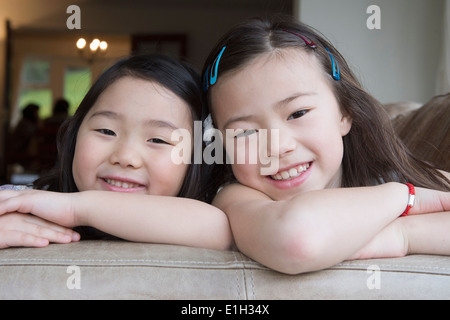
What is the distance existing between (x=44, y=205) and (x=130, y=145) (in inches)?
11.2

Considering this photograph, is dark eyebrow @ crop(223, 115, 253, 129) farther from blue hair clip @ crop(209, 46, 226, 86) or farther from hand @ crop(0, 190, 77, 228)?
hand @ crop(0, 190, 77, 228)

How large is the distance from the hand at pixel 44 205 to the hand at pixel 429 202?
0.71 meters

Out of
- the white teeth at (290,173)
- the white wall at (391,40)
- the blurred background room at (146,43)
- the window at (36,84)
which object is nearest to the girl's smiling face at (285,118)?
the white teeth at (290,173)

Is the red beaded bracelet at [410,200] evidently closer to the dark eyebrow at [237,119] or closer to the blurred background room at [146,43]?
the dark eyebrow at [237,119]

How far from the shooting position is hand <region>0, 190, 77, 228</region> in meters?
0.93

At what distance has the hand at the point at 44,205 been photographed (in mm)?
933

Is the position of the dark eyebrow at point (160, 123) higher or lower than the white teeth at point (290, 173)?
higher

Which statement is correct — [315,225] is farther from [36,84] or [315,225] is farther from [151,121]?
[36,84]

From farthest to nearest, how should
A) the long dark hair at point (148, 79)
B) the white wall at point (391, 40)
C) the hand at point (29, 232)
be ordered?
the white wall at point (391, 40)
the long dark hair at point (148, 79)
the hand at point (29, 232)

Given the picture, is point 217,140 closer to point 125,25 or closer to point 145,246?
point 145,246

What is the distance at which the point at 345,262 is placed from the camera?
0.84 m

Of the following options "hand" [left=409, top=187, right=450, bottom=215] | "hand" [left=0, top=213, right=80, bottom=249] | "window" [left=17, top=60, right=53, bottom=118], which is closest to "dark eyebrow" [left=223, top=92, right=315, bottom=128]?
"hand" [left=409, top=187, right=450, bottom=215]

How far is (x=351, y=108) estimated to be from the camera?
4.08 ft
